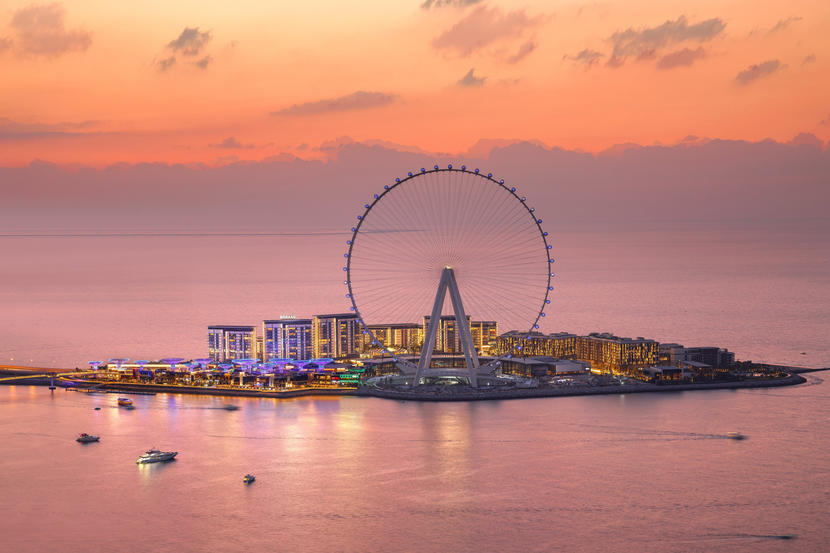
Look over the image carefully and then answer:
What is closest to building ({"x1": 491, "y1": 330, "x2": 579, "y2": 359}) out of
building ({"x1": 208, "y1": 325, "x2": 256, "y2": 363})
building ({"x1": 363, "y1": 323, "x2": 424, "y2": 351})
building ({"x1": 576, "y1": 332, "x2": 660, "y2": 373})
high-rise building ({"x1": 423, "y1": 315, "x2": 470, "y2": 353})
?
building ({"x1": 576, "y1": 332, "x2": 660, "y2": 373})

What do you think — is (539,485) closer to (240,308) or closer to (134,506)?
(134,506)

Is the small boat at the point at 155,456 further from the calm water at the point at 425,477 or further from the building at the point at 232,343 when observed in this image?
A: the building at the point at 232,343

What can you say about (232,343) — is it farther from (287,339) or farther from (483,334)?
(483,334)

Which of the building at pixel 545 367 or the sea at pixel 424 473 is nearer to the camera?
the sea at pixel 424 473

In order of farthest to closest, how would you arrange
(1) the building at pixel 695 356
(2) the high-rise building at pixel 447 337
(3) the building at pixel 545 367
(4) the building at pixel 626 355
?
(2) the high-rise building at pixel 447 337 < (1) the building at pixel 695 356 < (4) the building at pixel 626 355 < (3) the building at pixel 545 367

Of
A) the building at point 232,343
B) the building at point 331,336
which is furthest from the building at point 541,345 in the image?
the building at point 232,343

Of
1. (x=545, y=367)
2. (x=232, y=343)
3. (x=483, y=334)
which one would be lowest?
(x=545, y=367)

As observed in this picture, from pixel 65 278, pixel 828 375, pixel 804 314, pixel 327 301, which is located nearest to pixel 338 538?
pixel 828 375

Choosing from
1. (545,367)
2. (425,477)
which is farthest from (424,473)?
(545,367)
